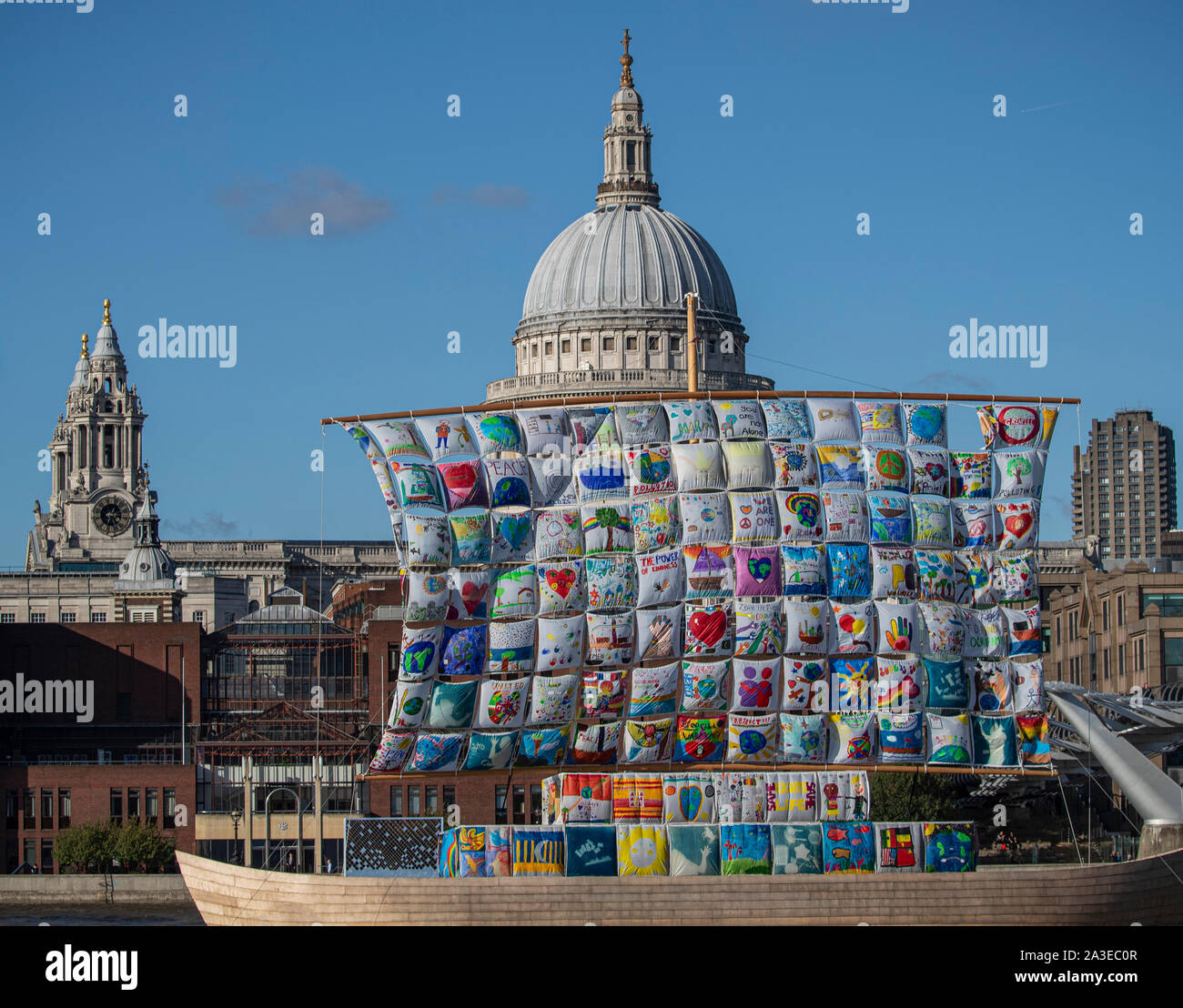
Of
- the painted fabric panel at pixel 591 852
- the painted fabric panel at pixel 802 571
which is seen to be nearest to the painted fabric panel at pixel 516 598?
→ the painted fabric panel at pixel 802 571

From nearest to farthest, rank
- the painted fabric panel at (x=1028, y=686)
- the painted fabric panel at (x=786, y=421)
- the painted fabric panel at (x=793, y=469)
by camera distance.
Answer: the painted fabric panel at (x=1028, y=686), the painted fabric panel at (x=793, y=469), the painted fabric panel at (x=786, y=421)

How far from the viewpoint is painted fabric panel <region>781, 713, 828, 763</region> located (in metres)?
72.8

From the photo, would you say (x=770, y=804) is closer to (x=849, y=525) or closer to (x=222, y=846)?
(x=849, y=525)

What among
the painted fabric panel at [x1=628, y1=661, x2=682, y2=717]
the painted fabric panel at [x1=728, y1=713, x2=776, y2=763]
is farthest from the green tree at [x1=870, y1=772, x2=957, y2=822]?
the painted fabric panel at [x1=628, y1=661, x2=682, y2=717]

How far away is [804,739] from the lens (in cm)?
7300

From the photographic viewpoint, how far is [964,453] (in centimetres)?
7744

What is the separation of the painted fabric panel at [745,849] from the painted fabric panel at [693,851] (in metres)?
0.24

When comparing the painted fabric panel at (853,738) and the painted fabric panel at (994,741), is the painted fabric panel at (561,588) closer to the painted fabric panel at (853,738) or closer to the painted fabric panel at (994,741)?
the painted fabric panel at (853,738)

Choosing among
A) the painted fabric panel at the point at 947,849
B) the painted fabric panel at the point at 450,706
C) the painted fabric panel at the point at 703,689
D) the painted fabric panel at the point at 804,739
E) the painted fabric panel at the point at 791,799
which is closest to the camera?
the painted fabric panel at the point at 947,849

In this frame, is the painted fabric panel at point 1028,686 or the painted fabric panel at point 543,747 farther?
the painted fabric panel at point 1028,686

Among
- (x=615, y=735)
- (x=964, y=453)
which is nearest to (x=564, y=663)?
(x=615, y=735)

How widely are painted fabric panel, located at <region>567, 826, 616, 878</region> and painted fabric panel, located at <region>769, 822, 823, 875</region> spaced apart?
445 cm

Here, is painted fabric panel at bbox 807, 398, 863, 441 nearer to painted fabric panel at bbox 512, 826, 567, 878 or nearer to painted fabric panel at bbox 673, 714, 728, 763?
painted fabric panel at bbox 673, 714, 728, 763

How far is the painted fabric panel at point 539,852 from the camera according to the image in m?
64.6
